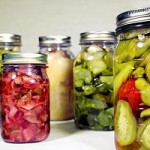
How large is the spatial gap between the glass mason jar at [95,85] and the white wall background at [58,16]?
0.81ft

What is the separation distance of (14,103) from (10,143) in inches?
2.9

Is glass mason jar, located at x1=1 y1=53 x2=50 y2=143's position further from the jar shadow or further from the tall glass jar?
the tall glass jar

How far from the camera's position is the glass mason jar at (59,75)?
809mm

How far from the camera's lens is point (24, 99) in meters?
0.58

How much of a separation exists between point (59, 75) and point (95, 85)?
6.0 inches

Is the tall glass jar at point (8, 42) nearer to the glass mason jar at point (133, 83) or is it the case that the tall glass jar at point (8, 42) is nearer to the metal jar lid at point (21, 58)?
the metal jar lid at point (21, 58)

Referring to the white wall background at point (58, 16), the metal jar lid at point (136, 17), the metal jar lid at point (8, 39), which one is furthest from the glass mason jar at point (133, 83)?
the white wall background at point (58, 16)

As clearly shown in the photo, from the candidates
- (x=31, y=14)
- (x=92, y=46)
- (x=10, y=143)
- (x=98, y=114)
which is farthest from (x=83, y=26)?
(x=10, y=143)

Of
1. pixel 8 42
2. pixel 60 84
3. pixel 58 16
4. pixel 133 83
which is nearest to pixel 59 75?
pixel 60 84

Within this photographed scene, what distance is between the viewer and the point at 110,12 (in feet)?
3.11

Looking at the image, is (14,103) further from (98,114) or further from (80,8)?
(80,8)

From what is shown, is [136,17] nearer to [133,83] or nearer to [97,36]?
[133,83]

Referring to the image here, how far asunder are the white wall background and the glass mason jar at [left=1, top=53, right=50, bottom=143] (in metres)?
0.40

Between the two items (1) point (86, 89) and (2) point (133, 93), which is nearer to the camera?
(2) point (133, 93)
